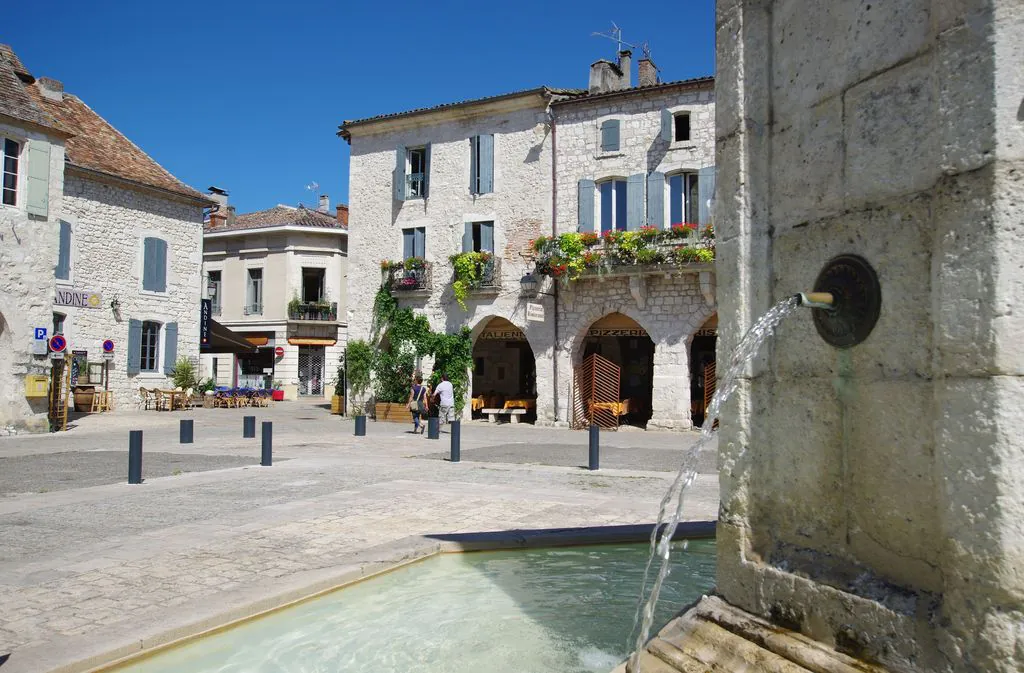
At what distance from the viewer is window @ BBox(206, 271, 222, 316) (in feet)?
129

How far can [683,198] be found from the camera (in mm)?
20672

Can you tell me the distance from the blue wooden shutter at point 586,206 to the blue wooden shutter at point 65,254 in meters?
15.2

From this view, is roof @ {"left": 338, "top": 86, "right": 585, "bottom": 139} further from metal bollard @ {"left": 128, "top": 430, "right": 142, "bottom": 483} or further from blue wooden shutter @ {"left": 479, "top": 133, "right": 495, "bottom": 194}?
metal bollard @ {"left": 128, "top": 430, "right": 142, "bottom": 483}

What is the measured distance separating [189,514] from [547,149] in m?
16.9

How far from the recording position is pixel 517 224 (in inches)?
903

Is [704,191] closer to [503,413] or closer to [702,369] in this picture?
[702,369]

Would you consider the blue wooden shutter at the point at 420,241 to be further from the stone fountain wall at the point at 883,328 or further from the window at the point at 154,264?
the stone fountain wall at the point at 883,328

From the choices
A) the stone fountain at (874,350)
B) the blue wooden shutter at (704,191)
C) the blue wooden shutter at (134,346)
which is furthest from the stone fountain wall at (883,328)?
the blue wooden shutter at (134,346)

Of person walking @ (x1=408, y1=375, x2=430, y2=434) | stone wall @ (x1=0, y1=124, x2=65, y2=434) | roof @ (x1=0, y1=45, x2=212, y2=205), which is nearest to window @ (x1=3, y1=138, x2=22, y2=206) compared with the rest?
stone wall @ (x1=0, y1=124, x2=65, y2=434)

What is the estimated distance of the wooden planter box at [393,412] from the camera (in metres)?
23.1

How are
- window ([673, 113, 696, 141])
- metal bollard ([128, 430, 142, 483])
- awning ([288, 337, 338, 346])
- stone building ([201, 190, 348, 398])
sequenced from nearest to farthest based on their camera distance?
metal bollard ([128, 430, 142, 483])
window ([673, 113, 696, 141])
stone building ([201, 190, 348, 398])
awning ([288, 337, 338, 346])

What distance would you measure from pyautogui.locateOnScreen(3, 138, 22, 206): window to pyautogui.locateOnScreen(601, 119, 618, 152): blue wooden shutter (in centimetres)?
1380

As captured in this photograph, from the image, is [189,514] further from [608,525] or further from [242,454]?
[242,454]

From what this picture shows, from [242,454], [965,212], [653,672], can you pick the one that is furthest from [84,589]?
[242,454]
